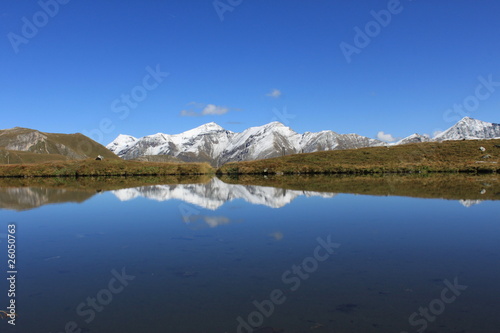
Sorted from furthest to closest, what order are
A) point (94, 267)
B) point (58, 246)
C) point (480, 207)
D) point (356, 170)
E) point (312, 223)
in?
point (356, 170) < point (480, 207) < point (312, 223) < point (58, 246) < point (94, 267)

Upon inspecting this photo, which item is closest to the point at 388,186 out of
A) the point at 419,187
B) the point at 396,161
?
the point at 419,187

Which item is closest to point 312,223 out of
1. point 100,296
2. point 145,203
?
point 100,296

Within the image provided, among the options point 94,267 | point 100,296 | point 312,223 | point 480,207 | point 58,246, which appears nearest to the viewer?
point 100,296

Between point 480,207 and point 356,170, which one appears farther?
point 356,170

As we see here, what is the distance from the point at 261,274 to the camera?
1025 cm

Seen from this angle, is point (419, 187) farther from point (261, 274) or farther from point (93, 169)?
point (93, 169)

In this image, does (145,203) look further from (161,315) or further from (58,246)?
(161,315)

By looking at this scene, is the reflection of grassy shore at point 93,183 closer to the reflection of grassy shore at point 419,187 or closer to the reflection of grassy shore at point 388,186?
the reflection of grassy shore at point 388,186

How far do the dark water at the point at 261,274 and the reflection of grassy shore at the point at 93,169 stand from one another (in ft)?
231

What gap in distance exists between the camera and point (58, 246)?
570 inches

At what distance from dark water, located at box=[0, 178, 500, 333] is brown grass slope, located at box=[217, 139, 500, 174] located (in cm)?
6100

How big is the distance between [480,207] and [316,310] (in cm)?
1984

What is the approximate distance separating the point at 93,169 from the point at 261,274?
8791 cm

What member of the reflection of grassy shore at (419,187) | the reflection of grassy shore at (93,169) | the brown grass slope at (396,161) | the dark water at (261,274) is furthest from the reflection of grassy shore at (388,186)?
the reflection of grassy shore at (93,169)
